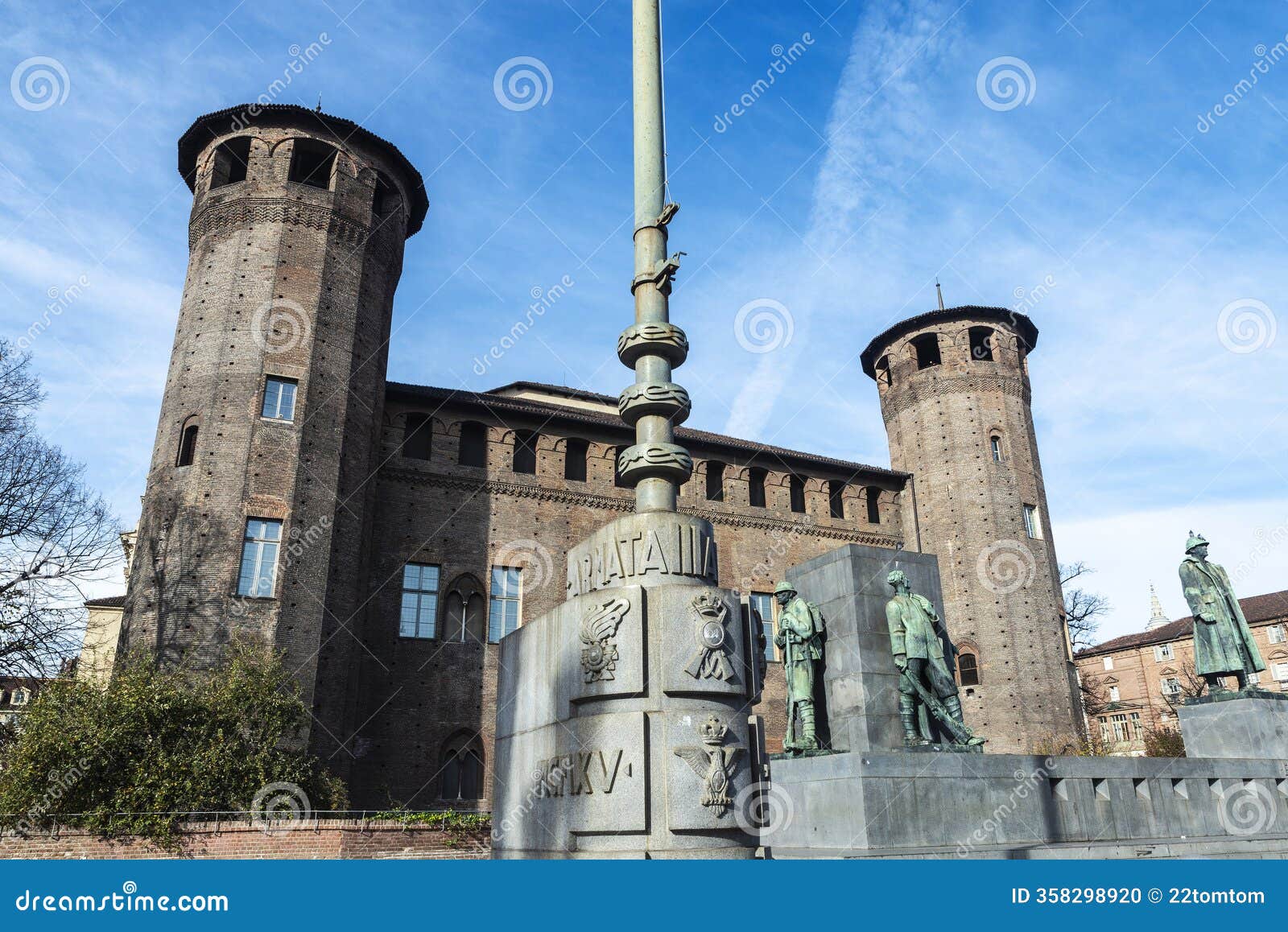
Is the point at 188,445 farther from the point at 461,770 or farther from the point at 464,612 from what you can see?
the point at 461,770

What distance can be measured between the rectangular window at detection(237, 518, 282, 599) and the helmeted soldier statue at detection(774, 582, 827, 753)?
→ 14104 mm

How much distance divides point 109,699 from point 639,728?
12933mm

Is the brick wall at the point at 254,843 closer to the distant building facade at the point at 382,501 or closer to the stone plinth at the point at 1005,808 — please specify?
the distant building facade at the point at 382,501

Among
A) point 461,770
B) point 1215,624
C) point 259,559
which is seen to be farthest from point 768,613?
point 1215,624

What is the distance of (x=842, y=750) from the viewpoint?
10484mm

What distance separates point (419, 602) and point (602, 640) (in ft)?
63.4

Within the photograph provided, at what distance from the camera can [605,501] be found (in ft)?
94.5

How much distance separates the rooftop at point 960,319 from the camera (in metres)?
34.8

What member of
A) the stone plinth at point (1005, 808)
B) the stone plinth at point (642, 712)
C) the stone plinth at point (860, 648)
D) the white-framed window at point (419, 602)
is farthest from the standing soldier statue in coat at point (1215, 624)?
the white-framed window at point (419, 602)

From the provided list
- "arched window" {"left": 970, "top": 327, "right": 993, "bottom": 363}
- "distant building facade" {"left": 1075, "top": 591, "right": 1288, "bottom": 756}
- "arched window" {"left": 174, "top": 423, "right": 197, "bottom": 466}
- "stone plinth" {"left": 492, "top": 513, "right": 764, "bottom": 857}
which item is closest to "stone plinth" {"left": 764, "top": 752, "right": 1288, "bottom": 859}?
"stone plinth" {"left": 492, "top": 513, "right": 764, "bottom": 857}

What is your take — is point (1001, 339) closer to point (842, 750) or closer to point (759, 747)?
point (842, 750)

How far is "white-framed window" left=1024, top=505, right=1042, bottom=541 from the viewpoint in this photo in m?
32.6

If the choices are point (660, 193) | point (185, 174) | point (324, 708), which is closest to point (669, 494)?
point (660, 193)

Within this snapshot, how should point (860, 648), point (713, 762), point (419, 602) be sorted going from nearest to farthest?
point (713, 762) < point (860, 648) < point (419, 602)
